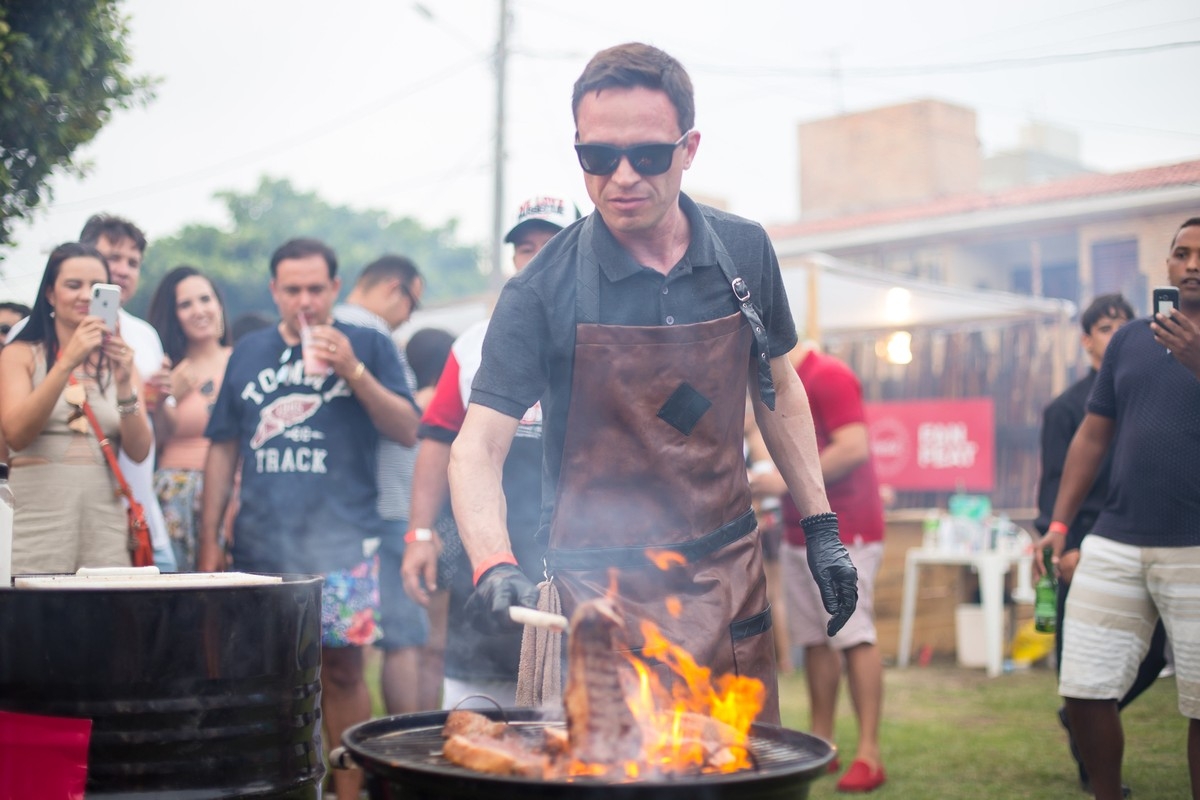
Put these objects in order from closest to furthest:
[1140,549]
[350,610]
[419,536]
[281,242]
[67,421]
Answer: [1140,549] < [419,536] < [67,421] < [350,610] < [281,242]

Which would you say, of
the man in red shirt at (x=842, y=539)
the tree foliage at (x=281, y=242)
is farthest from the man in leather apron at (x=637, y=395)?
the tree foliage at (x=281, y=242)

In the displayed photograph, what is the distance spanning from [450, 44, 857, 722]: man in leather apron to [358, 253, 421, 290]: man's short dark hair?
3.75 m

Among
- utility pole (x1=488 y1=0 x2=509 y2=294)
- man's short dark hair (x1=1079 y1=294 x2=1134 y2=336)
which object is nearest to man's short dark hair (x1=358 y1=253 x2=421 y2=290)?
man's short dark hair (x1=1079 y1=294 x2=1134 y2=336)

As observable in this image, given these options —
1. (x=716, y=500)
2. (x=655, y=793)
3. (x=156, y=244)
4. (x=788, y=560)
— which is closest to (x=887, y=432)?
(x=788, y=560)

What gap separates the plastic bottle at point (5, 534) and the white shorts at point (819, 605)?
3975 mm

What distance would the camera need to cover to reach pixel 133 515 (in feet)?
14.5

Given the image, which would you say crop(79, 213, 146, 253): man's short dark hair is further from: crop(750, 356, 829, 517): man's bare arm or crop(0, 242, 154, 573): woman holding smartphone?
crop(750, 356, 829, 517): man's bare arm

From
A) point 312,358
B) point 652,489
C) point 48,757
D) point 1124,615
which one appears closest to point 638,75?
point 652,489

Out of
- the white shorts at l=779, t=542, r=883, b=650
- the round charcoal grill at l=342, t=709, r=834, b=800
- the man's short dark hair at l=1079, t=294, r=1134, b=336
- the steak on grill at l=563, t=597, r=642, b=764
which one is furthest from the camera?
the white shorts at l=779, t=542, r=883, b=650

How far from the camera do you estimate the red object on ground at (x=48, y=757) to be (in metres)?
2.49

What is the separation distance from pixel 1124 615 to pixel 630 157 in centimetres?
277

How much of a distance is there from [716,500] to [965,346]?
1092 centimetres

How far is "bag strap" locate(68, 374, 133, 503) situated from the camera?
440cm

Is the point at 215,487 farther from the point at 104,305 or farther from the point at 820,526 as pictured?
the point at 820,526
